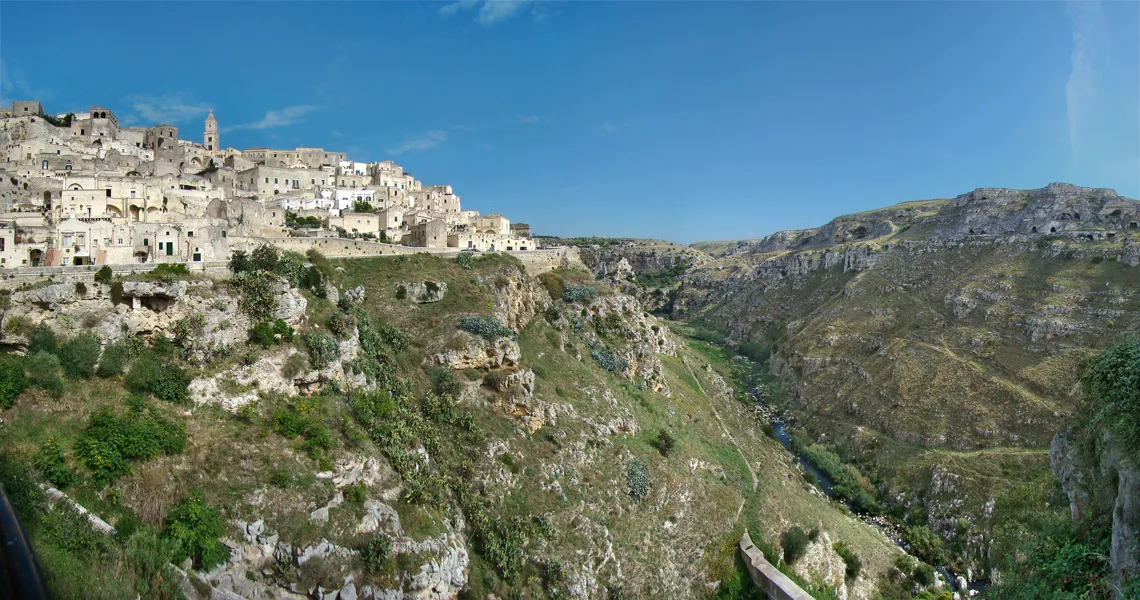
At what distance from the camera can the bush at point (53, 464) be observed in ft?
62.3

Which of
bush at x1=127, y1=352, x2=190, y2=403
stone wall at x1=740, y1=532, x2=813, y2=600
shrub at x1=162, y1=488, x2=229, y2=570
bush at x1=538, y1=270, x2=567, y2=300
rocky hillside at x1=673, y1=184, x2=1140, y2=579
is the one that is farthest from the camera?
bush at x1=538, y1=270, x2=567, y2=300

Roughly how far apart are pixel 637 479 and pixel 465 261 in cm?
2391

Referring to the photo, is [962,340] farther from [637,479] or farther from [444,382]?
[444,382]

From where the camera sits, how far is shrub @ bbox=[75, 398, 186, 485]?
20.1 metres

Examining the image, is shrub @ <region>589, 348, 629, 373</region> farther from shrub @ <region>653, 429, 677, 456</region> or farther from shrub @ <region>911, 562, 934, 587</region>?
shrub @ <region>911, 562, 934, 587</region>

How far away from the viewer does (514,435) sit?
34875 millimetres

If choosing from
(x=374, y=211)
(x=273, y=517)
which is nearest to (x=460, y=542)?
(x=273, y=517)

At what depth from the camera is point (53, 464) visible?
1922 cm

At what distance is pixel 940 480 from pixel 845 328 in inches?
1350

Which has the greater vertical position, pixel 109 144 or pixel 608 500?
pixel 109 144

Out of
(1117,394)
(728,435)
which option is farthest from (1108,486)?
(728,435)

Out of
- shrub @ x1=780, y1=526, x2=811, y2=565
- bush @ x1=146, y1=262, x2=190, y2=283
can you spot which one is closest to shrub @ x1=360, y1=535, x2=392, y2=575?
bush @ x1=146, y1=262, x2=190, y2=283

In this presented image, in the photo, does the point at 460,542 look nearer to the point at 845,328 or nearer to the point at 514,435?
the point at 514,435

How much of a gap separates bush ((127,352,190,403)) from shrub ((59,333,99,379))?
138 cm
